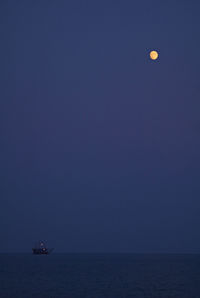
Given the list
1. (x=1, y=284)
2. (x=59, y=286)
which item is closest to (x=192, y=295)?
(x=59, y=286)

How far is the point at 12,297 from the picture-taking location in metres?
50.5

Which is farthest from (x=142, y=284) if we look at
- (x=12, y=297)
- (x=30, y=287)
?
(x=12, y=297)

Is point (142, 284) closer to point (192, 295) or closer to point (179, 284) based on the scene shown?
point (179, 284)

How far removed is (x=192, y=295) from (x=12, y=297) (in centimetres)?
2046

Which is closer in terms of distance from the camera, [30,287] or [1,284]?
[30,287]

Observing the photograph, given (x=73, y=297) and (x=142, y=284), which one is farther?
(x=142, y=284)

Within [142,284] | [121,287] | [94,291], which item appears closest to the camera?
[94,291]

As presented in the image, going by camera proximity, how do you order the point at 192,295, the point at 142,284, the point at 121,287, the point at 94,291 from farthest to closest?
the point at 142,284 → the point at 121,287 → the point at 94,291 → the point at 192,295

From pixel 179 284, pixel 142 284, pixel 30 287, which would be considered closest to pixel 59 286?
pixel 30 287

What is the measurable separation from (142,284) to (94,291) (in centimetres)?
1193

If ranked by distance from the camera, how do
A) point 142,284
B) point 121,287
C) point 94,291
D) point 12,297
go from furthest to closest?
point 142,284 < point 121,287 < point 94,291 < point 12,297

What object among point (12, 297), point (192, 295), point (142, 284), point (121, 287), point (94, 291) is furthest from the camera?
point (142, 284)

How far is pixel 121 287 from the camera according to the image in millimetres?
64938

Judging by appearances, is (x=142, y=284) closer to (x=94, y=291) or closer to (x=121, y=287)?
(x=121, y=287)
